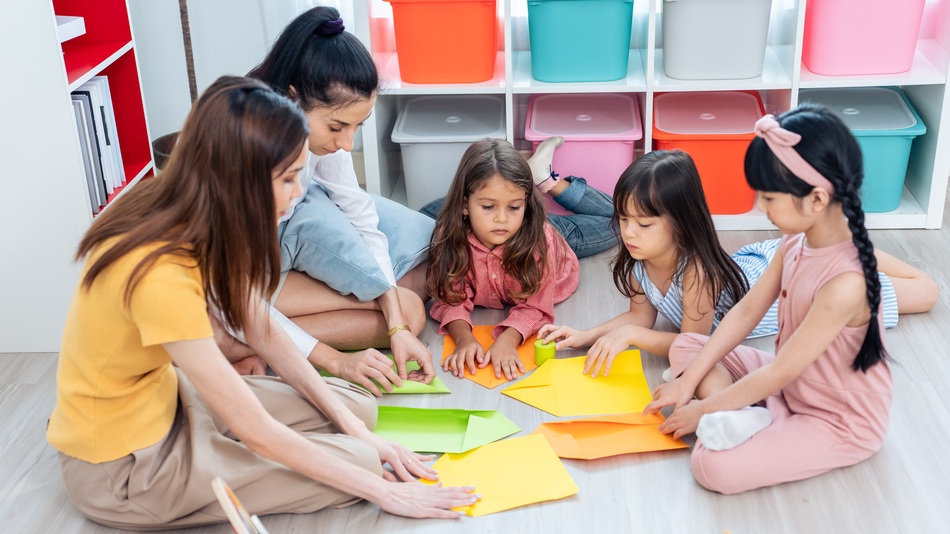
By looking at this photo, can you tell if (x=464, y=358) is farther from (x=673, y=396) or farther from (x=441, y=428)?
(x=673, y=396)

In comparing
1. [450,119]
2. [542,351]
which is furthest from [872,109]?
[542,351]

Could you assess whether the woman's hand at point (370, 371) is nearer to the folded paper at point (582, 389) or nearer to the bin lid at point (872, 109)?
the folded paper at point (582, 389)

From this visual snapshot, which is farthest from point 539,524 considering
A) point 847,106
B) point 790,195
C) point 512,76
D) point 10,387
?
point 847,106

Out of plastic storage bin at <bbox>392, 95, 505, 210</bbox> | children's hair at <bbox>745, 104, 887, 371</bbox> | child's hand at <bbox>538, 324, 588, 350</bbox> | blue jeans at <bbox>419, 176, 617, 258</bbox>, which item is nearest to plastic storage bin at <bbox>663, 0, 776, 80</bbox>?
blue jeans at <bbox>419, 176, 617, 258</bbox>

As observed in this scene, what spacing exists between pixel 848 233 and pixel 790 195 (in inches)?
5.1

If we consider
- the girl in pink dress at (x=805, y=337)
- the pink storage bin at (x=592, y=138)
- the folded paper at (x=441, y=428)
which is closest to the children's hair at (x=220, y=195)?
the folded paper at (x=441, y=428)

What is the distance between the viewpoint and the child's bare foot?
2.39 meters

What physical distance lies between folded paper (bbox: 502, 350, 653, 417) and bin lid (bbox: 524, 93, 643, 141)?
742 millimetres

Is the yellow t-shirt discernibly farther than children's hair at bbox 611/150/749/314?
No

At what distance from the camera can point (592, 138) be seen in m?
2.45

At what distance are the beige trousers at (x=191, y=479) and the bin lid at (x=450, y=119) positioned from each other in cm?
112

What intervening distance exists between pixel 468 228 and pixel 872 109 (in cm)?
119

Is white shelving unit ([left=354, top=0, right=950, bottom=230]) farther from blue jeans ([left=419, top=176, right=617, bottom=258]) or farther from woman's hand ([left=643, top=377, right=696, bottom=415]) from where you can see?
woman's hand ([left=643, top=377, right=696, bottom=415])

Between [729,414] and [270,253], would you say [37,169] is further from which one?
[729,414]
